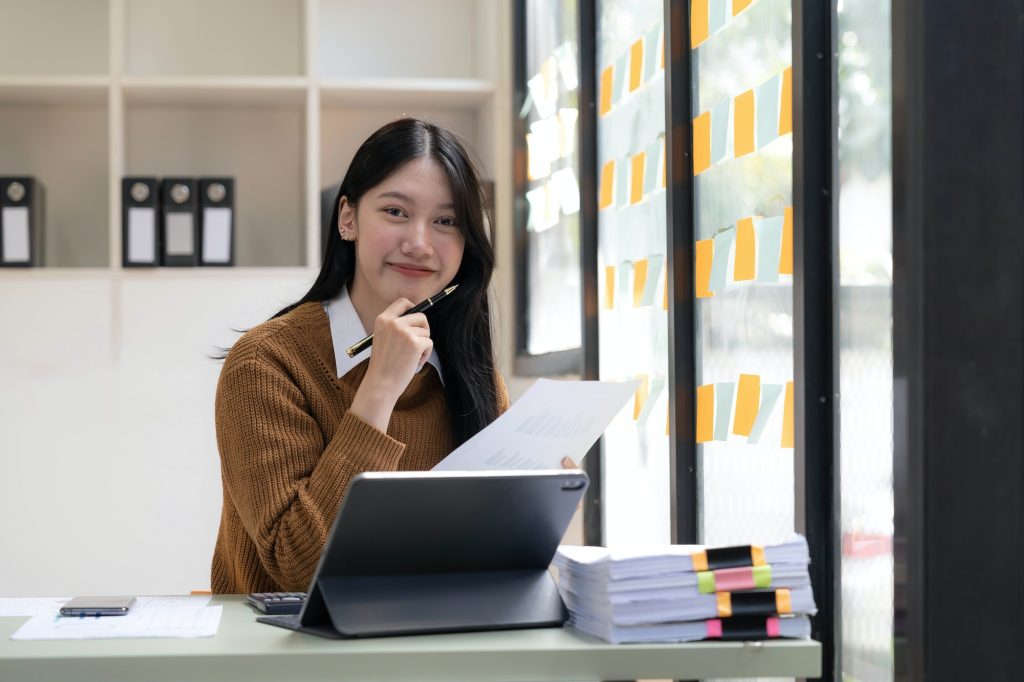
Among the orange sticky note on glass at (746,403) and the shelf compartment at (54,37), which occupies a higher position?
the shelf compartment at (54,37)

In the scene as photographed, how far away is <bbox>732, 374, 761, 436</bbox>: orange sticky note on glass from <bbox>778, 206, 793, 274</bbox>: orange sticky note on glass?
0.21 meters

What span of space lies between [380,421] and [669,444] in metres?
0.95

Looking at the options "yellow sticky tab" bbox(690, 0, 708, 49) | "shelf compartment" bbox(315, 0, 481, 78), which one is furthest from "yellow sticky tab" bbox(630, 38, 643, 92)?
"shelf compartment" bbox(315, 0, 481, 78)

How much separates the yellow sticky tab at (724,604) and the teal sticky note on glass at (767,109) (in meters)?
0.97

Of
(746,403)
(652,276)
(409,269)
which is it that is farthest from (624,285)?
(409,269)

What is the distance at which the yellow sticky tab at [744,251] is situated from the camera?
6.59 ft

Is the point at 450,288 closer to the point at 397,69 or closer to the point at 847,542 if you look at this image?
the point at 847,542

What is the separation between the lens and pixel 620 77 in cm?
272

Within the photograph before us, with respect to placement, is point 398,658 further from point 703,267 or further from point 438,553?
point 703,267

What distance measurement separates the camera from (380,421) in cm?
155

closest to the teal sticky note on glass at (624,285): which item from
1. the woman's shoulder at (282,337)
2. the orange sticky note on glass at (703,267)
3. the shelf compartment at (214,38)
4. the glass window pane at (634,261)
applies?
the glass window pane at (634,261)

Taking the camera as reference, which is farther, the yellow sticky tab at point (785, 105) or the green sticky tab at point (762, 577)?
the yellow sticky tab at point (785, 105)

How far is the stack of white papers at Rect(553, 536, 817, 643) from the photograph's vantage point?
1.14 meters

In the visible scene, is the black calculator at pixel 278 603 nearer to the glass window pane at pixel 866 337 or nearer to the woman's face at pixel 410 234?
the woman's face at pixel 410 234
